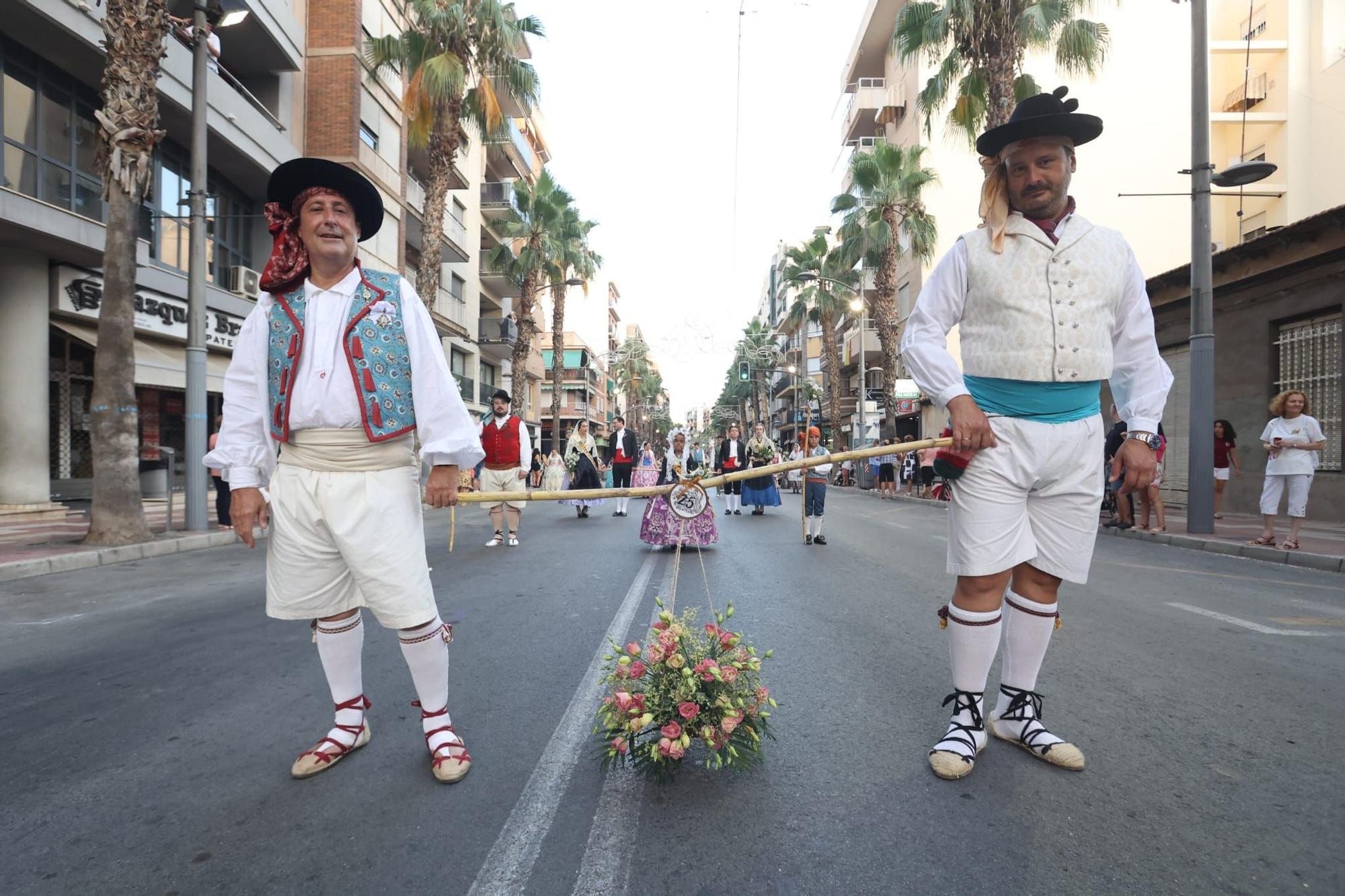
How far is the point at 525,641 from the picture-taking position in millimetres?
4621

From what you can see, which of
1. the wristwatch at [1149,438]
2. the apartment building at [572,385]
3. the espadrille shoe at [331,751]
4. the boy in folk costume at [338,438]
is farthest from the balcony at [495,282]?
the wristwatch at [1149,438]

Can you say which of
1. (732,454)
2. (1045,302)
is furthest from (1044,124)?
(732,454)

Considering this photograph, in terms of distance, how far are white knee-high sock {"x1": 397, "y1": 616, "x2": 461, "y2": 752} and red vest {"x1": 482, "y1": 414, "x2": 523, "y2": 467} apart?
23.3 feet

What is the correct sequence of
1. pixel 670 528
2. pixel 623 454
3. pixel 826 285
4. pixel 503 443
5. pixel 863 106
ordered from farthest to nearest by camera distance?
pixel 826 285 < pixel 863 106 < pixel 623 454 < pixel 503 443 < pixel 670 528

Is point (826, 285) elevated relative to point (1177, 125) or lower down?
lower down

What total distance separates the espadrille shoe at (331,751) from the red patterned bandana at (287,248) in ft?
5.11

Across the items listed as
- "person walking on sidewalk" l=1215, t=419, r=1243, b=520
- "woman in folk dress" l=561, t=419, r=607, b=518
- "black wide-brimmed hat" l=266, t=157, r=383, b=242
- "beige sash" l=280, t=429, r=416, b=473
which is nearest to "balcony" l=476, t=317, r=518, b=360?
"woman in folk dress" l=561, t=419, r=607, b=518

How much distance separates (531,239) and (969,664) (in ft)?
94.3

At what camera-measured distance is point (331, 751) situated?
2742 mm

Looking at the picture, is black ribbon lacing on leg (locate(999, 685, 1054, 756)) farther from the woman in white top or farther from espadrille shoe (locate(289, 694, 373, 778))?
the woman in white top

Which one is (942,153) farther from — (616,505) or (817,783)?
(817,783)

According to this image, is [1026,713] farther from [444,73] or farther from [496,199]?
[496,199]

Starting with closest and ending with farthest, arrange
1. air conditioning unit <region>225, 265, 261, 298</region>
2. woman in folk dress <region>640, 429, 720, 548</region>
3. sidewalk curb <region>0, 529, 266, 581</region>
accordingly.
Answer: sidewalk curb <region>0, 529, 266, 581</region> → woman in folk dress <region>640, 429, 720, 548</region> → air conditioning unit <region>225, 265, 261, 298</region>

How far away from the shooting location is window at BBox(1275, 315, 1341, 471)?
13086 mm
